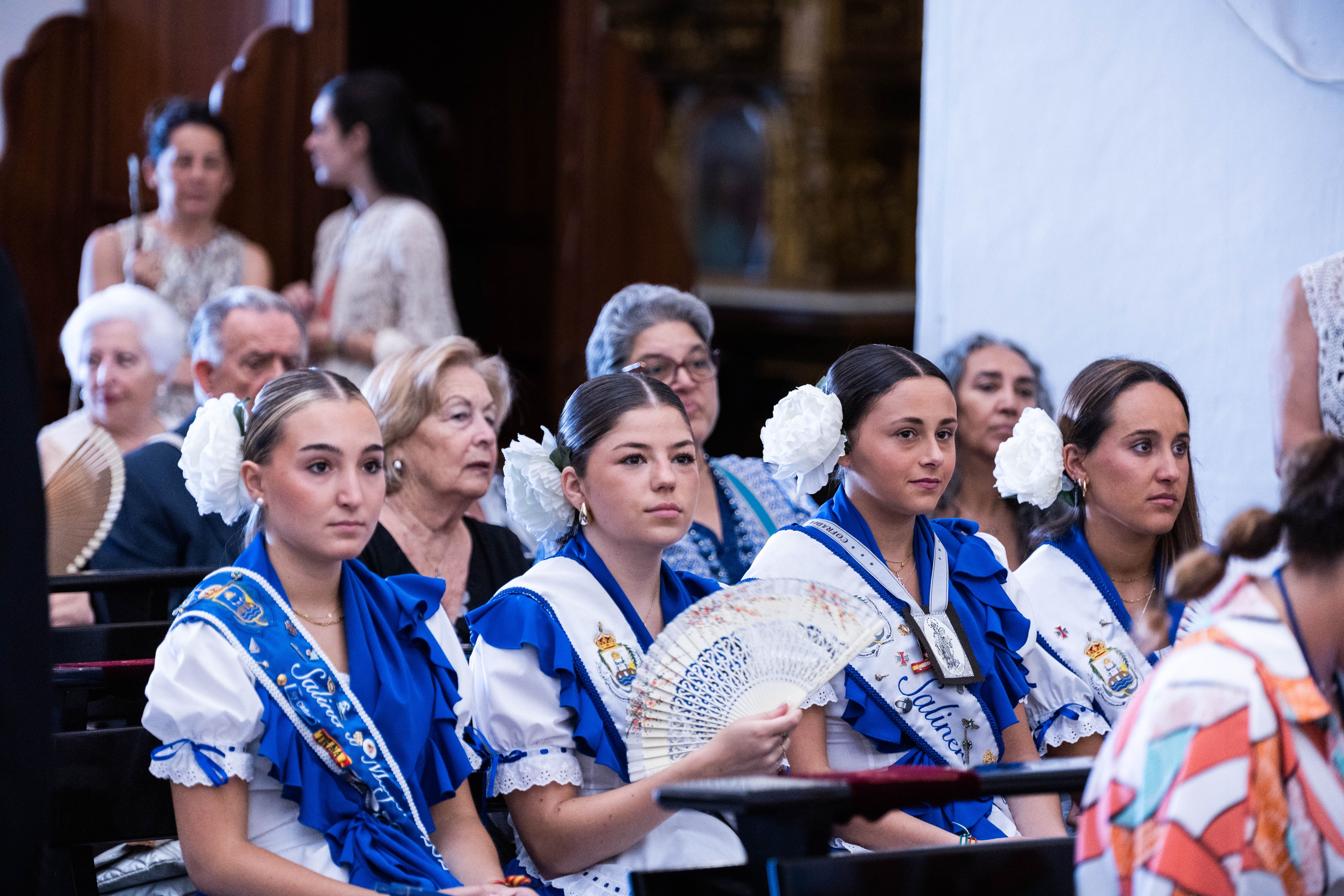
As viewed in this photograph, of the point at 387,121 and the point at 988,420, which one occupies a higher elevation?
the point at 387,121

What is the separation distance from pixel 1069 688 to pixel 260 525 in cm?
141

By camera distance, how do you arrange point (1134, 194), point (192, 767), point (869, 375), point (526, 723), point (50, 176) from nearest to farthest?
point (192, 767), point (526, 723), point (869, 375), point (1134, 194), point (50, 176)

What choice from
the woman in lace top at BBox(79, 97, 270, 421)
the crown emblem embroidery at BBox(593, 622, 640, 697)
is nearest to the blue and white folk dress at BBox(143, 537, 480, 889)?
the crown emblem embroidery at BBox(593, 622, 640, 697)

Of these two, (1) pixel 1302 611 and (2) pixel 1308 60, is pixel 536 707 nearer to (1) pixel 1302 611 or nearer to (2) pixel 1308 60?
(1) pixel 1302 611

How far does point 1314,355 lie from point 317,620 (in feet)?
6.14

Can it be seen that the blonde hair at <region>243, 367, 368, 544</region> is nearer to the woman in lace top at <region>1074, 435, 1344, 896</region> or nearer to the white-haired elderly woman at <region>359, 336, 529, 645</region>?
the white-haired elderly woman at <region>359, 336, 529, 645</region>

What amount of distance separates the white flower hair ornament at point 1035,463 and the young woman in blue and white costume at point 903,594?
0.52 ft

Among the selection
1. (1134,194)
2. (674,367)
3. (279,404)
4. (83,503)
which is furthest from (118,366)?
(1134,194)

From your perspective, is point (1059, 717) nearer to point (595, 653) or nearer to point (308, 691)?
point (595, 653)

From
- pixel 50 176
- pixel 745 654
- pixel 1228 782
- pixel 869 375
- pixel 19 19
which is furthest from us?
pixel 19 19

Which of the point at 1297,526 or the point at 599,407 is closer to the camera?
the point at 1297,526

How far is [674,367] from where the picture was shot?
10.7ft

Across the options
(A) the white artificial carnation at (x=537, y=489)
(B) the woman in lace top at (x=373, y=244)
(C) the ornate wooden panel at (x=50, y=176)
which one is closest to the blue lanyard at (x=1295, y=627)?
(A) the white artificial carnation at (x=537, y=489)

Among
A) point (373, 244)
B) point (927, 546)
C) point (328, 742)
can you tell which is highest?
point (373, 244)
